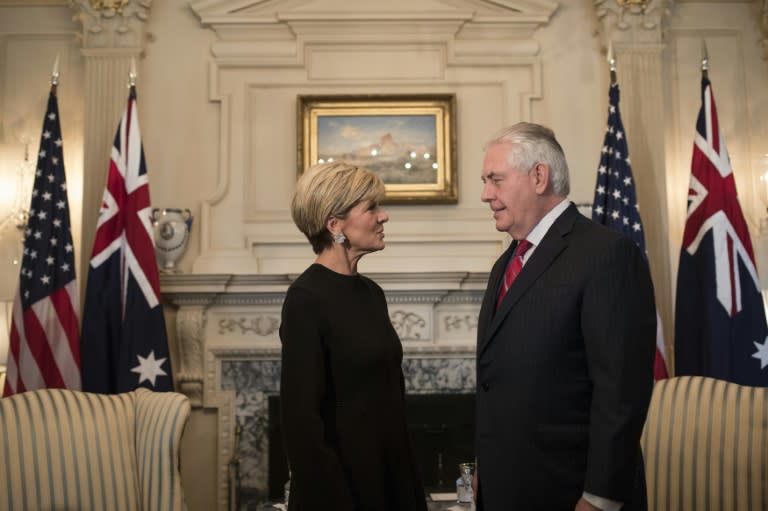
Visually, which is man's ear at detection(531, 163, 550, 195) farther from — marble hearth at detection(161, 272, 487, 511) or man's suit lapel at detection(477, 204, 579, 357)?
marble hearth at detection(161, 272, 487, 511)

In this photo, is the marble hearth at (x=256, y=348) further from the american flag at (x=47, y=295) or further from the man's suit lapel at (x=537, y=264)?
the man's suit lapel at (x=537, y=264)

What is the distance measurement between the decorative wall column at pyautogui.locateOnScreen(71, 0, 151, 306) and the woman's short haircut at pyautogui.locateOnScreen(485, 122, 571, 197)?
3468mm

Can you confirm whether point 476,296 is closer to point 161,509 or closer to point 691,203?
point 691,203

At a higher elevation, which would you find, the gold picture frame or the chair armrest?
the gold picture frame

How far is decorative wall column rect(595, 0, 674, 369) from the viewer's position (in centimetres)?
481

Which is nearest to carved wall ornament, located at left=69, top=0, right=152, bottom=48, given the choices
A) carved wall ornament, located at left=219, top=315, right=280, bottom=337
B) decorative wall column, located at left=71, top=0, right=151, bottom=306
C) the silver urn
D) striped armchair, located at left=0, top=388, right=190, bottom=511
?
decorative wall column, located at left=71, top=0, right=151, bottom=306

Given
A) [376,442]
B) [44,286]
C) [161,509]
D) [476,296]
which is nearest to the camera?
[376,442]

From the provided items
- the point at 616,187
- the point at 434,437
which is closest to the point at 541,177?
the point at 616,187

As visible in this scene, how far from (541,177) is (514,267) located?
0.25 metres

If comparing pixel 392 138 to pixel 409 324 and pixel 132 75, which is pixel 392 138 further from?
pixel 132 75

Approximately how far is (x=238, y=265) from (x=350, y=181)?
2703 mm

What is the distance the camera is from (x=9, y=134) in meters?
4.95

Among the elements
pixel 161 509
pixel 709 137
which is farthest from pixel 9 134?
pixel 709 137

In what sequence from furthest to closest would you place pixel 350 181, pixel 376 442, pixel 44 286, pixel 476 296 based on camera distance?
pixel 476 296, pixel 44 286, pixel 350 181, pixel 376 442
